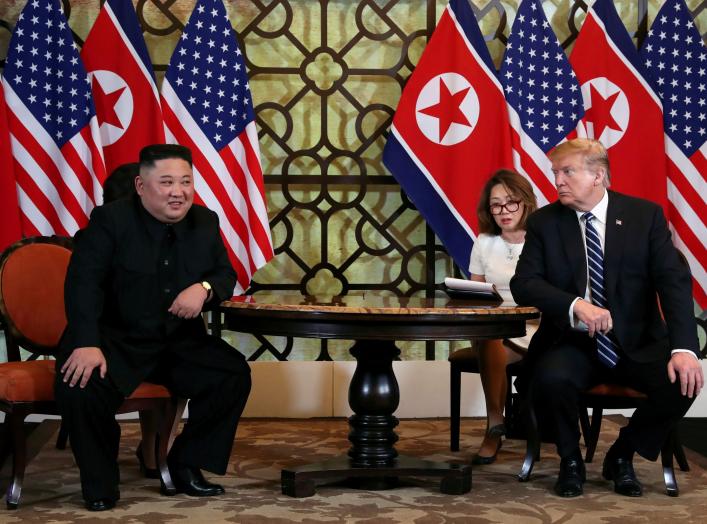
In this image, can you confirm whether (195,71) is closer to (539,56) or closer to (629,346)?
(539,56)

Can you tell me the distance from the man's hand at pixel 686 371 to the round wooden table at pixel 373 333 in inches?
19.8

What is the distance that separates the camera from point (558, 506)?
146 inches

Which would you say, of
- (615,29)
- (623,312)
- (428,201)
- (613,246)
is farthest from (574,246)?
(615,29)

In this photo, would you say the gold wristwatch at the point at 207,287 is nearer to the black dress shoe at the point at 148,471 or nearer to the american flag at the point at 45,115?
the black dress shoe at the point at 148,471

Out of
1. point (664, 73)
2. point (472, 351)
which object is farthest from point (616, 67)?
point (472, 351)

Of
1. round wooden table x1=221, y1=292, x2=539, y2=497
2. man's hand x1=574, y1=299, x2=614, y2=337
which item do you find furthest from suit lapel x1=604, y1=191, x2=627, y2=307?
round wooden table x1=221, y1=292, x2=539, y2=497

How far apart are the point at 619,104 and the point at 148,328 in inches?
122

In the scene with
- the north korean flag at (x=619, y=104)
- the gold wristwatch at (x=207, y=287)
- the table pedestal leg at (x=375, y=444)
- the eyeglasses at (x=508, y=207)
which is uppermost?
the north korean flag at (x=619, y=104)

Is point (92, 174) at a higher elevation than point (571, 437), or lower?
higher

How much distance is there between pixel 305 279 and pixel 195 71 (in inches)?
48.9

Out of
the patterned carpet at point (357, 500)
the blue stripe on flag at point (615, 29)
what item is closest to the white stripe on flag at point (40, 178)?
the patterned carpet at point (357, 500)

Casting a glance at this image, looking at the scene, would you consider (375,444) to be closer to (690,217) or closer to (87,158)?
(87,158)

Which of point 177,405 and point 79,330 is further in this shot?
point 177,405

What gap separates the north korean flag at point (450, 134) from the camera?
561 centimetres
